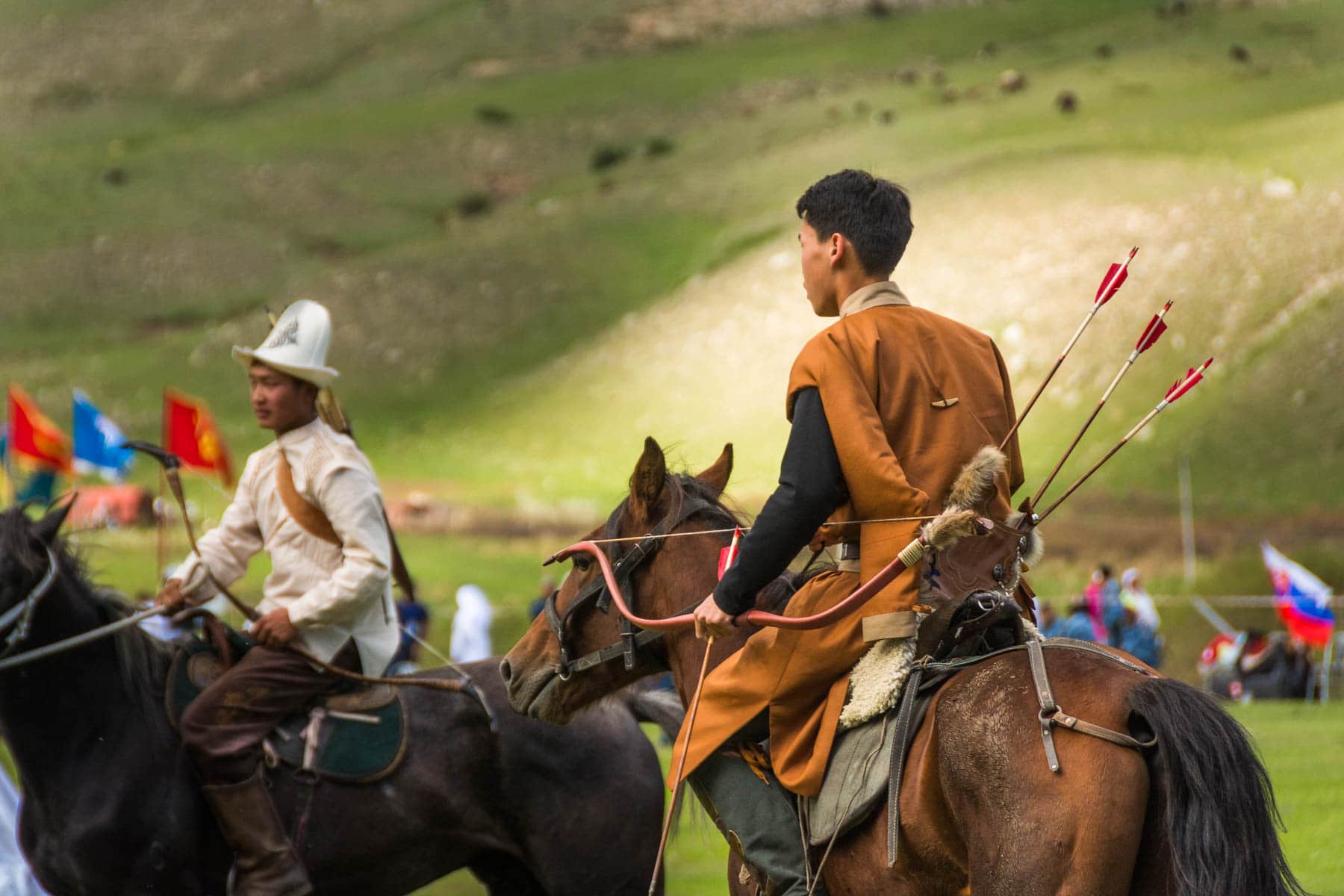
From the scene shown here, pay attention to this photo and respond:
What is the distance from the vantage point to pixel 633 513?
16.1ft

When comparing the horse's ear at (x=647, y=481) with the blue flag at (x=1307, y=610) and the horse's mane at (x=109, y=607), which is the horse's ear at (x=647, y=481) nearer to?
the horse's mane at (x=109, y=607)

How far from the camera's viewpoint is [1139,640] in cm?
1770

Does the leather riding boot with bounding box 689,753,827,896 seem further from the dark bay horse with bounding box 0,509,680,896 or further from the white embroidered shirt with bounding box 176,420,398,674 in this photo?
the white embroidered shirt with bounding box 176,420,398,674

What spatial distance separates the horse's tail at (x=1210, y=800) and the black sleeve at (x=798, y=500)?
0.95 metres

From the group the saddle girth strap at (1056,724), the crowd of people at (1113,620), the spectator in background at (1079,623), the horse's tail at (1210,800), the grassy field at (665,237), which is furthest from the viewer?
the grassy field at (665,237)

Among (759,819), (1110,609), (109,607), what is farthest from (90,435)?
(759,819)

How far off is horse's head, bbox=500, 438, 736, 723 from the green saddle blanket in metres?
1.48

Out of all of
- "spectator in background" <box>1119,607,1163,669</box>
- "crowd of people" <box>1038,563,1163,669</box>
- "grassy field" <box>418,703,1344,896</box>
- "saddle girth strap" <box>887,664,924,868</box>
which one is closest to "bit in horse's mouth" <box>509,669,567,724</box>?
"saddle girth strap" <box>887,664,924,868</box>

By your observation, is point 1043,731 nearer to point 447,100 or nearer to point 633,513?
point 633,513

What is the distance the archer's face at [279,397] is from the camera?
6.45 meters

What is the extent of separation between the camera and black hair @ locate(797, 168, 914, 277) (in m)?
4.46

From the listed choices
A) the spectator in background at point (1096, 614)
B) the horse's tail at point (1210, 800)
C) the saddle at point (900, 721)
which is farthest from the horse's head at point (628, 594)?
the spectator in background at point (1096, 614)

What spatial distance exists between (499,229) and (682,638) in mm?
69168

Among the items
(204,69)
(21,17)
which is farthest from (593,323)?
(21,17)
